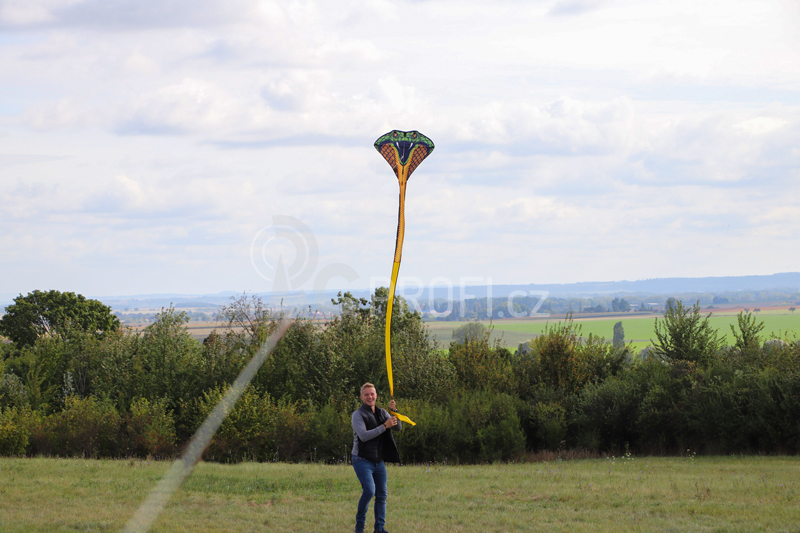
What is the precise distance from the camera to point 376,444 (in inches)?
404

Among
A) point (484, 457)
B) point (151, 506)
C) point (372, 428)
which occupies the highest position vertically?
A: point (372, 428)

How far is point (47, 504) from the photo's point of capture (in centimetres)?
1422

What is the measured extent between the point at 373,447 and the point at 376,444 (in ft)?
0.22

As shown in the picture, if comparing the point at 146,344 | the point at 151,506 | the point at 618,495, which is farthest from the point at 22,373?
the point at 618,495

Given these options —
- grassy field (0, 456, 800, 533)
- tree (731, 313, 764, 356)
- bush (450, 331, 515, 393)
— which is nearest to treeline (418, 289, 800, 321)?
bush (450, 331, 515, 393)

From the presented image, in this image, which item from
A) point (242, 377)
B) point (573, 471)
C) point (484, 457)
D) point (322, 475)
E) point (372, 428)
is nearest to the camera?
point (372, 428)

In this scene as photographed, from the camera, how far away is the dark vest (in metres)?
10.2

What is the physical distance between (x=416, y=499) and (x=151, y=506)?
548cm

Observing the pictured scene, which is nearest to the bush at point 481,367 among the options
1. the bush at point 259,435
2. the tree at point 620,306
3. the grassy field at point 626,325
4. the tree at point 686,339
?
the tree at point 686,339

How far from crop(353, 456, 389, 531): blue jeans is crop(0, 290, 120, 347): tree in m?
61.0

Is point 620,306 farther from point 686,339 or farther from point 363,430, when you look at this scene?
point 363,430

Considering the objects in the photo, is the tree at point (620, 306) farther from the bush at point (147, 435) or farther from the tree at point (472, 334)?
the bush at point (147, 435)

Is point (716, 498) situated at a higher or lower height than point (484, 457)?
higher

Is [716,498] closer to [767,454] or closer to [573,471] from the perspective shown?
[573,471]
